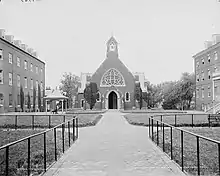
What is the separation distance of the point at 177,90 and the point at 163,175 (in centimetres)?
4954

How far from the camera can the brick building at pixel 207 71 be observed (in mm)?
39719

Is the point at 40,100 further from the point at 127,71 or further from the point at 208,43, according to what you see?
the point at 208,43

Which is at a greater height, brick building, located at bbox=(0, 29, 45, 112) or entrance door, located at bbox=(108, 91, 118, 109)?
brick building, located at bbox=(0, 29, 45, 112)

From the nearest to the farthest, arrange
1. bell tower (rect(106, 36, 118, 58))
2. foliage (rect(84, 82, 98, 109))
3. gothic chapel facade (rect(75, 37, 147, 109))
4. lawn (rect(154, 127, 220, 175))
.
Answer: lawn (rect(154, 127, 220, 175)) < foliage (rect(84, 82, 98, 109)) < gothic chapel facade (rect(75, 37, 147, 109)) < bell tower (rect(106, 36, 118, 58))

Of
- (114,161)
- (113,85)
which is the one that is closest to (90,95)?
(113,85)

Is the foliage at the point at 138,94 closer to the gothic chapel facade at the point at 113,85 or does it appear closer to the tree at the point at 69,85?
the gothic chapel facade at the point at 113,85

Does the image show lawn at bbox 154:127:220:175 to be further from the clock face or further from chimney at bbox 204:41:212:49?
the clock face

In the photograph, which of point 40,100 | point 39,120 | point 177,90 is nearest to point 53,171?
point 39,120

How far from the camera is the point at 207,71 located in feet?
143

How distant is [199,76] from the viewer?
4747 cm

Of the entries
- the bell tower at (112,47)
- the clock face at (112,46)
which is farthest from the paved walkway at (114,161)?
the clock face at (112,46)

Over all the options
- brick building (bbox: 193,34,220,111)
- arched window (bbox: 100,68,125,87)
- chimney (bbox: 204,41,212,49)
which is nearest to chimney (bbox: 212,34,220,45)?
brick building (bbox: 193,34,220,111)

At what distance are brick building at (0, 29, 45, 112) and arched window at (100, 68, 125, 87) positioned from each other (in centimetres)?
1073

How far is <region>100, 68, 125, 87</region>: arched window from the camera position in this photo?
49.2 m
